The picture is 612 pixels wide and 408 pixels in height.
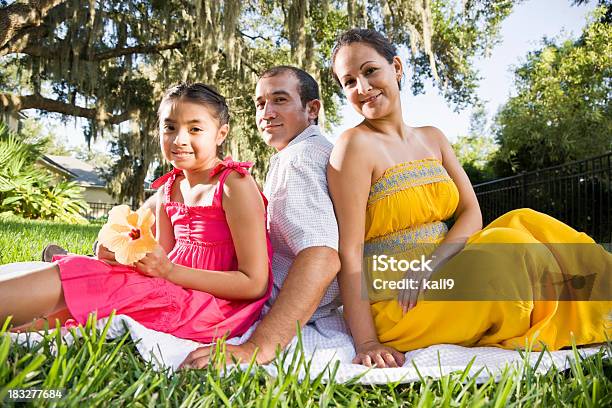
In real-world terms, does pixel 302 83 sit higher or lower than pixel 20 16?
lower

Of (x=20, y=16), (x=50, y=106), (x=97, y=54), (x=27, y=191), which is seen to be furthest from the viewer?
(x=50, y=106)

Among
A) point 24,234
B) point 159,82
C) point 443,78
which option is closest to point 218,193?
point 24,234

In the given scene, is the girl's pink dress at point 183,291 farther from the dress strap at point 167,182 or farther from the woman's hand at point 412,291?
the woman's hand at point 412,291

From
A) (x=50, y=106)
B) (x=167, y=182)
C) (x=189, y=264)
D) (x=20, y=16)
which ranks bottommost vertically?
(x=189, y=264)

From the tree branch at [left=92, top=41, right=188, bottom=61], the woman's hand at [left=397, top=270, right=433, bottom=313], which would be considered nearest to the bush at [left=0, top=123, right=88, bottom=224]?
the tree branch at [left=92, top=41, right=188, bottom=61]

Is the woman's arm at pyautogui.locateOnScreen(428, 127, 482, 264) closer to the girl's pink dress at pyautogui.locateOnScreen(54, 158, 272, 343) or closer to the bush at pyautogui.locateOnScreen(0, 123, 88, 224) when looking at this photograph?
the girl's pink dress at pyautogui.locateOnScreen(54, 158, 272, 343)

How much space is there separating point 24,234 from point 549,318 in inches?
193

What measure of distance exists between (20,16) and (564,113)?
13939 millimetres

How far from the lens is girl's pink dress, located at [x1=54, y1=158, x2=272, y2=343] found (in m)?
1.67

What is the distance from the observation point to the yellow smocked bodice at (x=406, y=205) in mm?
2059

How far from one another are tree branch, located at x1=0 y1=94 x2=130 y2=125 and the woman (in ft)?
39.4

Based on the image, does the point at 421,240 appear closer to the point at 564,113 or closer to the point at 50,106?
the point at 50,106

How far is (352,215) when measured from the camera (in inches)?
77.5

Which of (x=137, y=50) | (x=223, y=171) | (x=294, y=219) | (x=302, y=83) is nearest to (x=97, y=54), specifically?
(x=137, y=50)
